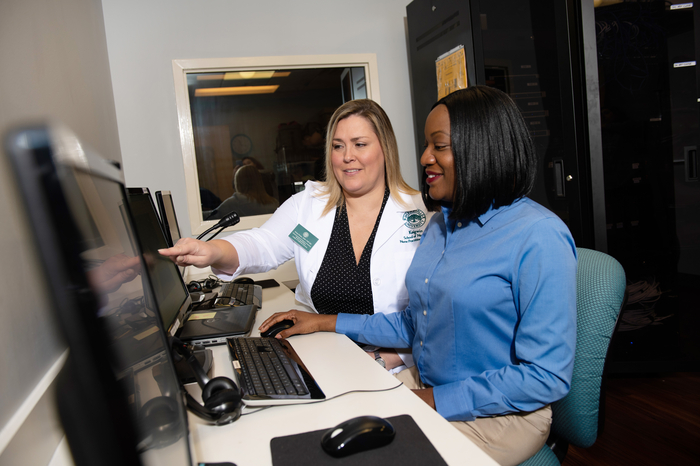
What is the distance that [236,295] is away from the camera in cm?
179

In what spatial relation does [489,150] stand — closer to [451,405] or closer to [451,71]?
[451,405]

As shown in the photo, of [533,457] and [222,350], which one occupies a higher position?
[222,350]

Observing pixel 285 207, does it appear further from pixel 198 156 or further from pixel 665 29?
pixel 665 29

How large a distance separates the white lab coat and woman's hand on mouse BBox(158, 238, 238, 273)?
39mm

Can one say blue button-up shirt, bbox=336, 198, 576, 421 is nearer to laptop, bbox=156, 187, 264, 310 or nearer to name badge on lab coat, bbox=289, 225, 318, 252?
name badge on lab coat, bbox=289, 225, 318, 252

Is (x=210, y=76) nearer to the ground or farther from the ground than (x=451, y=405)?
farther from the ground

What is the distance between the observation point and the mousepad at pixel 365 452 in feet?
2.13

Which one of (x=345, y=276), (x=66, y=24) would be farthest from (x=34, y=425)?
(x=66, y=24)

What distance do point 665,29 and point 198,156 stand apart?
2767mm

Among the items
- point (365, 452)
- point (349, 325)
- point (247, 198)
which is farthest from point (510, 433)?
point (247, 198)

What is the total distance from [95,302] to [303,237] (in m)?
1.34

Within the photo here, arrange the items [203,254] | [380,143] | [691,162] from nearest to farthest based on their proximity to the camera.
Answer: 1. [203,254]
2. [380,143]
3. [691,162]

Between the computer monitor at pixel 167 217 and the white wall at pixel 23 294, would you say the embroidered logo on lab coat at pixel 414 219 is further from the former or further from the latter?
the white wall at pixel 23 294

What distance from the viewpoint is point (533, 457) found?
3.11ft
